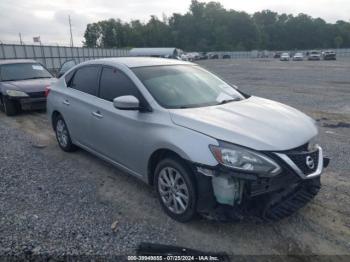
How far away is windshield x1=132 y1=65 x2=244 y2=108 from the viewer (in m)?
4.05

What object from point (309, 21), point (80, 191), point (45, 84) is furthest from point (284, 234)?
point (309, 21)

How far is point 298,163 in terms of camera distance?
10.7 ft

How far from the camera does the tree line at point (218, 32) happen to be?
357ft

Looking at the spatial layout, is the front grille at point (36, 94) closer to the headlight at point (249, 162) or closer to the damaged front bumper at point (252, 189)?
the damaged front bumper at point (252, 189)

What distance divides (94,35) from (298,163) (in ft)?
372

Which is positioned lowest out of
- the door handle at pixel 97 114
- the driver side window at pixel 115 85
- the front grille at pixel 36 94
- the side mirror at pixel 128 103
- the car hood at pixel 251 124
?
the front grille at pixel 36 94

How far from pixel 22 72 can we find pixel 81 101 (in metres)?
6.29

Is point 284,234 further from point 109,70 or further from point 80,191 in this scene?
point 109,70

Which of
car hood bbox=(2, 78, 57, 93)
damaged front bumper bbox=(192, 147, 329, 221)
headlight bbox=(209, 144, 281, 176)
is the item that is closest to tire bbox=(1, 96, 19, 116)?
car hood bbox=(2, 78, 57, 93)

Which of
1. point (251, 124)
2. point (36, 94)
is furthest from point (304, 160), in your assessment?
point (36, 94)

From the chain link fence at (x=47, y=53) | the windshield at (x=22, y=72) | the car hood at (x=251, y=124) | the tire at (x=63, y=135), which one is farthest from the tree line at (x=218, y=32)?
the car hood at (x=251, y=124)

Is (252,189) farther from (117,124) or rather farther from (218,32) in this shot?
(218,32)

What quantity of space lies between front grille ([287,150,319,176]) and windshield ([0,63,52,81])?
910 cm

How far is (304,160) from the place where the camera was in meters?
3.31
